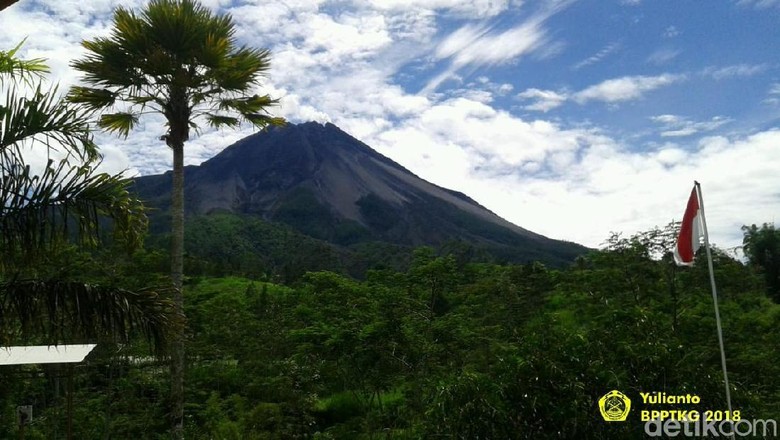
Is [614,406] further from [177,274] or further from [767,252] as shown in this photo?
[767,252]

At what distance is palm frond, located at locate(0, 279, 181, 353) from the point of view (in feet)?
12.6

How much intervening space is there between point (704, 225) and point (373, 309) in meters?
6.33

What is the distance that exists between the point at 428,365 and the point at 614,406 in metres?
4.56

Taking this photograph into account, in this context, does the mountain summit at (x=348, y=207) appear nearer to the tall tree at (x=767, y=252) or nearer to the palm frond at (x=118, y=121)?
the tall tree at (x=767, y=252)

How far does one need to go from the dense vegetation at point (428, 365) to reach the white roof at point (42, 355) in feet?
3.66

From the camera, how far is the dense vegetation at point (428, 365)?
7098 millimetres

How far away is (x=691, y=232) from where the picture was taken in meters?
7.30

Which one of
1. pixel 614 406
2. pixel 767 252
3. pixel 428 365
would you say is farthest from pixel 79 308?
pixel 767 252

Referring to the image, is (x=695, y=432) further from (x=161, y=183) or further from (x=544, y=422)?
(x=161, y=183)

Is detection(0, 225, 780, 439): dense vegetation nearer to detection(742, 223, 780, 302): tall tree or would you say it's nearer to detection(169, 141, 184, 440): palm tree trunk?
detection(169, 141, 184, 440): palm tree trunk

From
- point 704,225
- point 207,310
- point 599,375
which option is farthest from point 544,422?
point 207,310

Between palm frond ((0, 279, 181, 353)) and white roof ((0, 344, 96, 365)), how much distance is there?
1.39 metres

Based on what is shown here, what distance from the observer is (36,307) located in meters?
3.86

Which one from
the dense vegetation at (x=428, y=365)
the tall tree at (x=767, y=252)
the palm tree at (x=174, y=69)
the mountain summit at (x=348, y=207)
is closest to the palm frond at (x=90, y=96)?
the palm tree at (x=174, y=69)
